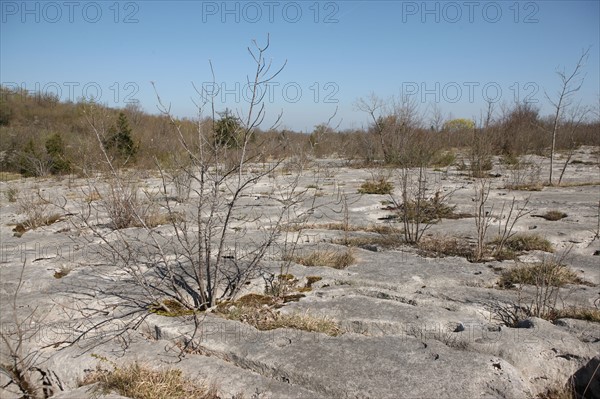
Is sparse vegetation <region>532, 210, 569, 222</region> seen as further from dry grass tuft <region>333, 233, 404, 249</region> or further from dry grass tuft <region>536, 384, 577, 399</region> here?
dry grass tuft <region>536, 384, 577, 399</region>

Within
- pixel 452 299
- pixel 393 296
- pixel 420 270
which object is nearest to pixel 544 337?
pixel 452 299

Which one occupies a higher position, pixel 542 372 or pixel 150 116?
pixel 150 116

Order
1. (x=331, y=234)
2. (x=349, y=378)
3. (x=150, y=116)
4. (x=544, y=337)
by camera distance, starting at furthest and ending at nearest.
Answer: (x=150, y=116) < (x=331, y=234) < (x=544, y=337) < (x=349, y=378)

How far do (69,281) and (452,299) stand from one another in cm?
363

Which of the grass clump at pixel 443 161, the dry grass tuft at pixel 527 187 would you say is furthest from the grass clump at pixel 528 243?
→ the grass clump at pixel 443 161

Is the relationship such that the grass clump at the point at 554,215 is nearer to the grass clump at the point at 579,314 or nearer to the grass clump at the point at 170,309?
the grass clump at the point at 579,314

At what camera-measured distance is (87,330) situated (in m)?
3.16

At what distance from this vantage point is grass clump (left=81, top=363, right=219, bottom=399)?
7.93 feet

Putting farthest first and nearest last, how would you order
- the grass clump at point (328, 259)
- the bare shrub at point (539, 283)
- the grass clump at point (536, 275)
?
the grass clump at point (328, 259)
the grass clump at point (536, 275)
the bare shrub at point (539, 283)

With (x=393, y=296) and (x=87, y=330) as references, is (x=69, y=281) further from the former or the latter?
(x=393, y=296)

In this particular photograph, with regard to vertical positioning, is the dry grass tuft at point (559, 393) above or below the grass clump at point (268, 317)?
below

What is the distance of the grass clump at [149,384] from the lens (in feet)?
7.93

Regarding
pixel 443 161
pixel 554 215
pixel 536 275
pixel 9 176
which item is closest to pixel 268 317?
pixel 536 275

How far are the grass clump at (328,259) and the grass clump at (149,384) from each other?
2313 mm
